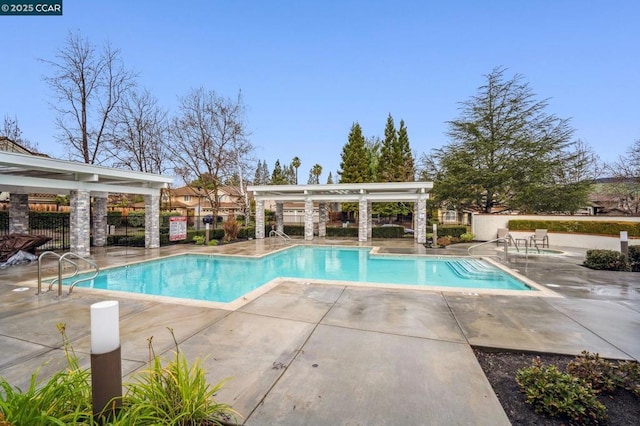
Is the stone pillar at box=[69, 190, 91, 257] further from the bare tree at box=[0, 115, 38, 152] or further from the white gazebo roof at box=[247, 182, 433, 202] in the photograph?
the bare tree at box=[0, 115, 38, 152]

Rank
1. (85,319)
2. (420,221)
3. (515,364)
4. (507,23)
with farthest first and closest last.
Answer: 1. (420,221)
2. (507,23)
3. (85,319)
4. (515,364)

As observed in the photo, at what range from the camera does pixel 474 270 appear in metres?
10.1

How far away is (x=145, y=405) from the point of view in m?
1.96

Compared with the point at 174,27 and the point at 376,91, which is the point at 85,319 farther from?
the point at 376,91

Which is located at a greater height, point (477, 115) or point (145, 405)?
point (477, 115)

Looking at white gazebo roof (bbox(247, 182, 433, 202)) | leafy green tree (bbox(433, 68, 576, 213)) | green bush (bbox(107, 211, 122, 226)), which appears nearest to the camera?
white gazebo roof (bbox(247, 182, 433, 202))

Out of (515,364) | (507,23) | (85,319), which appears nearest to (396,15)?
(507,23)

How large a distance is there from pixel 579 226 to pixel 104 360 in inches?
824

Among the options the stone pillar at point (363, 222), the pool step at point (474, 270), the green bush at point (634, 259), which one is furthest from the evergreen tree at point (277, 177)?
the green bush at point (634, 259)

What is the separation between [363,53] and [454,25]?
17.1ft

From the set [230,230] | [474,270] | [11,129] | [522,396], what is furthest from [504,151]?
[11,129]

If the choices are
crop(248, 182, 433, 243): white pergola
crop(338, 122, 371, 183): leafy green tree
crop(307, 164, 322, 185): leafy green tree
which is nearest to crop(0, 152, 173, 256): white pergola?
crop(248, 182, 433, 243): white pergola

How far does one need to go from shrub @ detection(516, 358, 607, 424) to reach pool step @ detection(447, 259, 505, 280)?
700 cm

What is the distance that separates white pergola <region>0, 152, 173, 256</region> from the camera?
32.3ft
